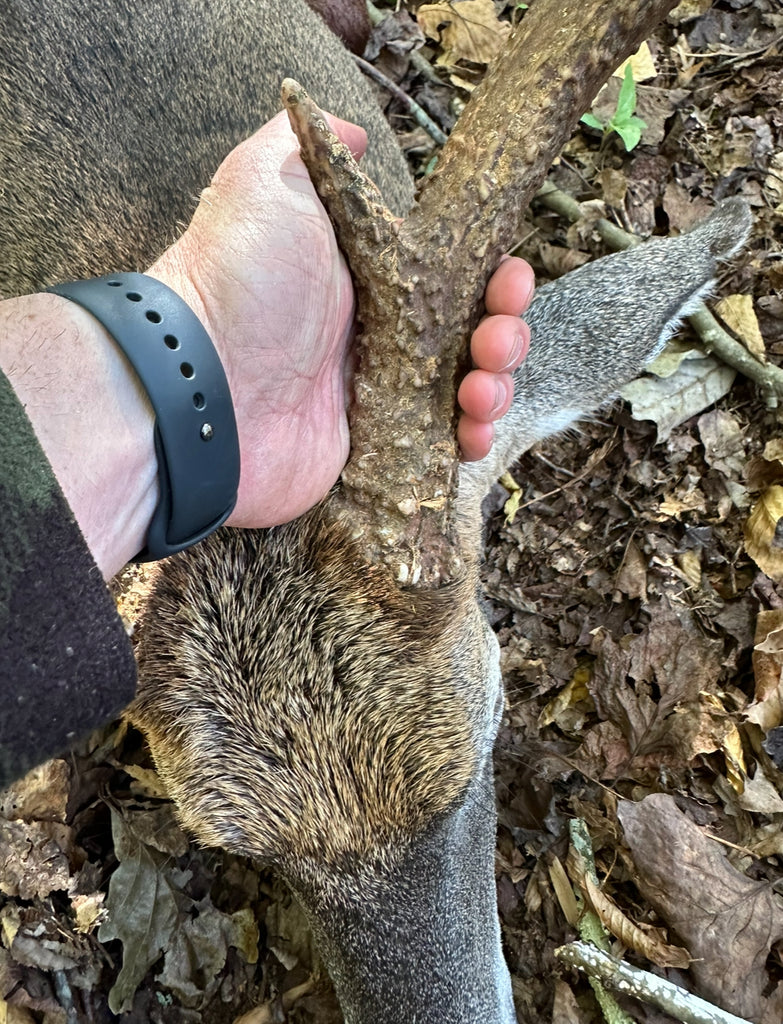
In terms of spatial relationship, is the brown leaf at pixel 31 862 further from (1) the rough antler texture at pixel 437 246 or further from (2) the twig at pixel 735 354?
(2) the twig at pixel 735 354

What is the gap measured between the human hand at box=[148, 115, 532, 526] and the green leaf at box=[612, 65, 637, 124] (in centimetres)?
251

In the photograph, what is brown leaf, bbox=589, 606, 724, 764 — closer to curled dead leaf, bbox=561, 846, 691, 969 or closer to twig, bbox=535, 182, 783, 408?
curled dead leaf, bbox=561, 846, 691, 969

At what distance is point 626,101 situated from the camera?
4.59 m

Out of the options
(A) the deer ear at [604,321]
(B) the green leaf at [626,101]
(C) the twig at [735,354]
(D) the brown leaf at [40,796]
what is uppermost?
(B) the green leaf at [626,101]

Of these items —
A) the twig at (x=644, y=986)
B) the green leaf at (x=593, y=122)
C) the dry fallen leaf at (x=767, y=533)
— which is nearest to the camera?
the twig at (x=644, y=986)

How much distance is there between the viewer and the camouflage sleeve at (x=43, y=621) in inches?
72.9

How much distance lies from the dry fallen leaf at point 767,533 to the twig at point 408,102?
10.1 ft

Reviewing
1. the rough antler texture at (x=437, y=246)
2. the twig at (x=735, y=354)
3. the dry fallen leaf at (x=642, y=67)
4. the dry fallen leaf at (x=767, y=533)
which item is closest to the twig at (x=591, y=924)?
the dry fallen leaf at (x=767, y=533)

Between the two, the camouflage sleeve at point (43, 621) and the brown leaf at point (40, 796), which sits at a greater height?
the camouflage sleeve at point (43, 621)

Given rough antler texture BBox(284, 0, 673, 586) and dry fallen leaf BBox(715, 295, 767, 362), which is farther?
dry fallen leaf BBox(715, 295, 767, 362)

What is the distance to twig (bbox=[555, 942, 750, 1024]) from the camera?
3.22 metres

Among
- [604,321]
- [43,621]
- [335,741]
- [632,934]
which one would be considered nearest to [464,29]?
[604,321]

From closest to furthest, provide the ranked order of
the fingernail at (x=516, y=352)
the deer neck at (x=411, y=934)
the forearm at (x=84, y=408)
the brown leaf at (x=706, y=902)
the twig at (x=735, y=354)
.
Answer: the forearm at (x=84, y=408) → the fingernail at (x=516, y=352) → the deer neck at (x=411, y=934) → the brown leaf at (x=706, y=902) → the twig at (x=735, y=354)

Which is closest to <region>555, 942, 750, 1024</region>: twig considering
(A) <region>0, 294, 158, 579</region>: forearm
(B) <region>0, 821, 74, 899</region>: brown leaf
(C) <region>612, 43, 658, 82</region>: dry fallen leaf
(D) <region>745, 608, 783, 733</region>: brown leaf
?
(D) <region>745, 608, 783, 733</region>: brown leaf
